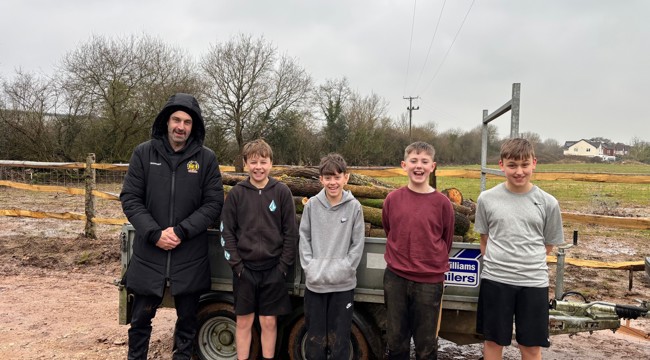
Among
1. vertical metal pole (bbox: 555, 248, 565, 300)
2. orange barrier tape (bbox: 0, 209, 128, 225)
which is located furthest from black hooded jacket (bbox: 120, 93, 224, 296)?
orange barrier tape (bbox: 0, 209, 128, 225)

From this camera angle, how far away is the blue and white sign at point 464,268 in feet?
10.3

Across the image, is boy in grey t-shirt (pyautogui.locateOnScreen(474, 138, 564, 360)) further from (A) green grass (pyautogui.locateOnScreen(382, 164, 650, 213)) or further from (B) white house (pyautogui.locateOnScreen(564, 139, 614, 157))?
(B) white house (pyautogui.locateOnScreen(564, 139, 614, 157))

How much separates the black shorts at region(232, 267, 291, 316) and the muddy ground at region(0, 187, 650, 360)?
134 centimetres

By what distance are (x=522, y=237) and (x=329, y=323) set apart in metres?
1.44

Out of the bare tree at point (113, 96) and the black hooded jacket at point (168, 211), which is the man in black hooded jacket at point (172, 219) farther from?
the bare tree at point (113, 96)

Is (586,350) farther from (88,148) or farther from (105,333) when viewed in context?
(88,148)

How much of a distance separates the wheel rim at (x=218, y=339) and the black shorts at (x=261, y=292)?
567 mm

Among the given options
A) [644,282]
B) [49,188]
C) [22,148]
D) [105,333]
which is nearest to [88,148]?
[22,148]

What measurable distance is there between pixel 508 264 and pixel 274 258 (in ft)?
5.31

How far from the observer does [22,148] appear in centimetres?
1952

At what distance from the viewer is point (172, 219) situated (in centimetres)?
319

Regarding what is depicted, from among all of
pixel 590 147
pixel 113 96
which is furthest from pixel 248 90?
pixel 590 147

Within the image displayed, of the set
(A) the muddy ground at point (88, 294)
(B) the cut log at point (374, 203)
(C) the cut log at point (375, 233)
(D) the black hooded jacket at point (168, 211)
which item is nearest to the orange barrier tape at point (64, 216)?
(A) the muddy ground at point (88, 294)

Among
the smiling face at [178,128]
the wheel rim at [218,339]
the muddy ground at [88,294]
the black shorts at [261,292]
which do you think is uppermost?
the smiling face at [178,128]
